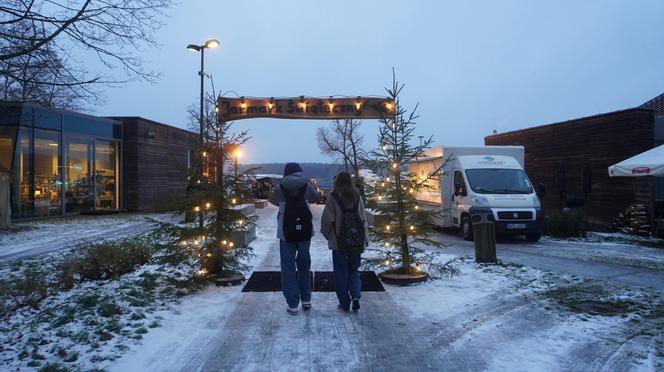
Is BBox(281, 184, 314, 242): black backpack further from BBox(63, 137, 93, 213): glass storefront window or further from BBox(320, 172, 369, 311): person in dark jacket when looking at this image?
BBox(63, 137, 93, 213): glass storefront window

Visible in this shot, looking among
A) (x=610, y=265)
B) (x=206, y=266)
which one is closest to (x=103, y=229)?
Answer: (x=206, y=266)

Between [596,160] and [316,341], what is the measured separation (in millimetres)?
16289

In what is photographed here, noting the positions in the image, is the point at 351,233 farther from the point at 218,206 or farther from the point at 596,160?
the point at 596,160

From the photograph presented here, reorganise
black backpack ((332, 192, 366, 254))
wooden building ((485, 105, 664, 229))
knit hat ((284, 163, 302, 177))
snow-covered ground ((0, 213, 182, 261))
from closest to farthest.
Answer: black backpack ((332, 192, 366, 254)) → knit hat ((284, 163, 302, 177)) → snow-covered ground ((0, 213, 182, 261)) → wooden building ((485, 105, 664, 229))

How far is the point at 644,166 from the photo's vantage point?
1300 centimetres

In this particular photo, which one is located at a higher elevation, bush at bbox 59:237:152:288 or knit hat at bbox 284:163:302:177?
knit hat at bbox 284:163:302:177

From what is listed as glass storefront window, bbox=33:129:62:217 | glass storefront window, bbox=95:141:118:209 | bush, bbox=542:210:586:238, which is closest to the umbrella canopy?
bush, bbox=542:210:586:238

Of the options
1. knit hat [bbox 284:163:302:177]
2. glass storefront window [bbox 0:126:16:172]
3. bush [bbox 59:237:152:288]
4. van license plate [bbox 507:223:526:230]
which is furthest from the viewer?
glass storefront window [bbox 0:126:16:172]

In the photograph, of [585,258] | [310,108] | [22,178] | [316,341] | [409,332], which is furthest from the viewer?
[22,178]

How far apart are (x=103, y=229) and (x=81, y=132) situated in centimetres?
834

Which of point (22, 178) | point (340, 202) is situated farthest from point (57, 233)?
point (340, 202)

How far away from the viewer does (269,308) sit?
21.5 feet

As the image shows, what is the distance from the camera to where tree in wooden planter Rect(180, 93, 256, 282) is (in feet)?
25.5

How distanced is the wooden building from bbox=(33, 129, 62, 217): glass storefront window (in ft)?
63.9
